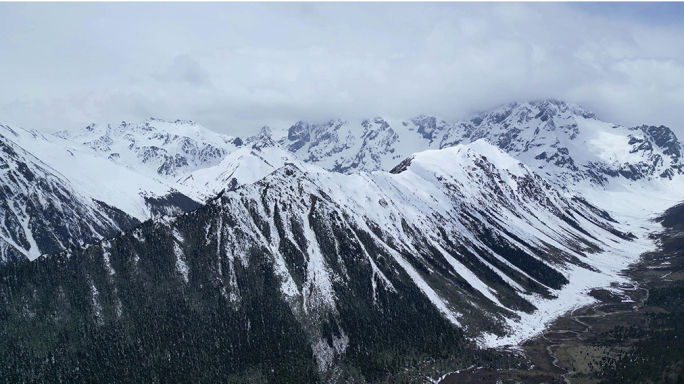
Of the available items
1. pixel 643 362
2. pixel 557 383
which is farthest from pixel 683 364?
pixel 557 383

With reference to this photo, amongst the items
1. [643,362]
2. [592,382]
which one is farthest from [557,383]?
[643,362]

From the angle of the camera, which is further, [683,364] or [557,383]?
[557,383]

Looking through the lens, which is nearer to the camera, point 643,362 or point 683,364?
point 683,364

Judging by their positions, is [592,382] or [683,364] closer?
[683,364]

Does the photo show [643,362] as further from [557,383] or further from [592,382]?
[557,383]

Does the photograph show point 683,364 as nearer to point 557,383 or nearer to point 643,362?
point 643,362

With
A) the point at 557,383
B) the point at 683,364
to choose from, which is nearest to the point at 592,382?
the point at 557,383
